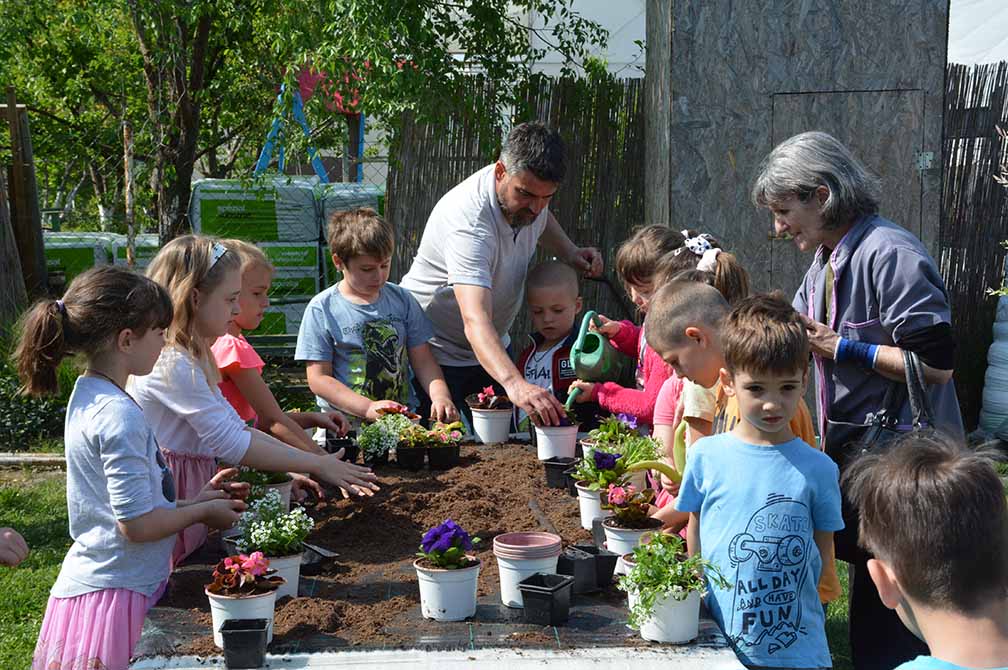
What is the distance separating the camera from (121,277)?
2.72 metres

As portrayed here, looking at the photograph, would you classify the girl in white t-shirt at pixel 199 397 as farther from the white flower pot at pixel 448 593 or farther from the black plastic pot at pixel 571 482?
the white flower pot at pixel 448 593

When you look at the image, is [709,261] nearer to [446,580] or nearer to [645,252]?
[645,252]

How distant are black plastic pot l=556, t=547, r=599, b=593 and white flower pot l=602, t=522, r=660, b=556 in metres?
0.15

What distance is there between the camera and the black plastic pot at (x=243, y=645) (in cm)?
202

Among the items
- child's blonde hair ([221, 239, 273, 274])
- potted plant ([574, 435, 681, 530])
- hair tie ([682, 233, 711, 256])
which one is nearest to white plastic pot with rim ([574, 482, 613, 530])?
potted plant ([574, 435, 681, 530])

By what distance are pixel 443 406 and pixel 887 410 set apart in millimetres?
1823

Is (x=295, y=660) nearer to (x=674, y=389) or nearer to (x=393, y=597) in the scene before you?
(x=393, y=597)

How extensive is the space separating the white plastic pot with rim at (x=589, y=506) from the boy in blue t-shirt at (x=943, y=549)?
1258mm

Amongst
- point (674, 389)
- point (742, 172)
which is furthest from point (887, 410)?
point (742, 172)

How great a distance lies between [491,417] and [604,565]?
183 centimetres

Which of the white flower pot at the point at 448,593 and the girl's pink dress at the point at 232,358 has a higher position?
the girl's pink dress at the point at 232,358

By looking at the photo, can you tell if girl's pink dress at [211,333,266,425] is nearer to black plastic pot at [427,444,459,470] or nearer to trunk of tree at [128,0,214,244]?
black plastic pot at [427,444,459,470]

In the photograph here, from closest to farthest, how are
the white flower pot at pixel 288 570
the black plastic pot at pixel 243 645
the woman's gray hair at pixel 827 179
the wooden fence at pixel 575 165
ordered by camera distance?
the black plastic pot at pixel 243 645 < the white flower pot at pixel 288 570 < the woman's gray hair at pixel 827 179 < the wooden fence at pixel 575 165

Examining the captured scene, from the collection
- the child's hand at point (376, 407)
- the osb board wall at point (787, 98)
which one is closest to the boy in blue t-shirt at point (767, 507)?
the child's hand at point (376, 407)
